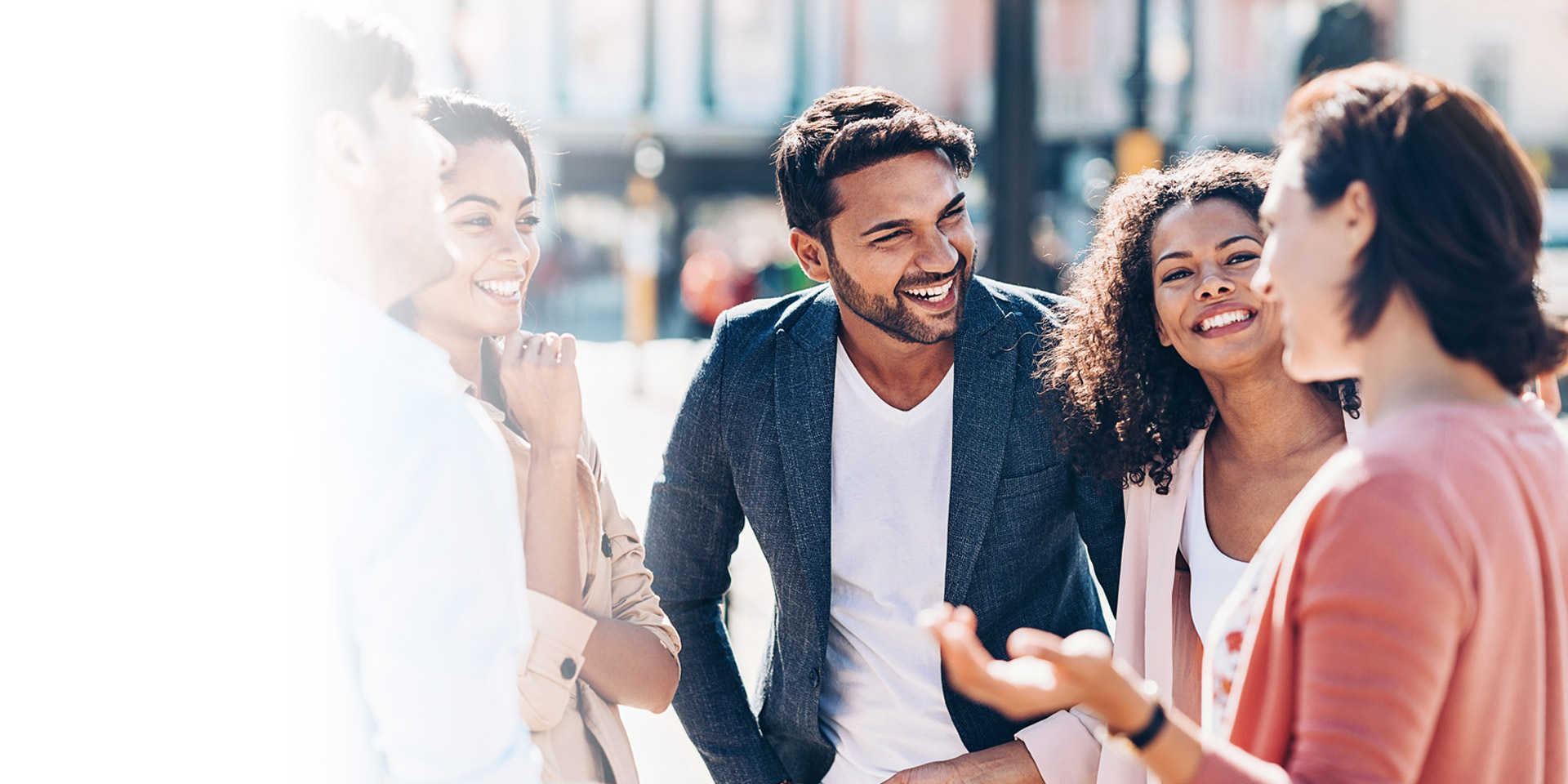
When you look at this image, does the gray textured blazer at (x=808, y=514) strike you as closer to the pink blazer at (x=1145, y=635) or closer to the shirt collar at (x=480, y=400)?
the pink blazer at (x=1145, y=635)

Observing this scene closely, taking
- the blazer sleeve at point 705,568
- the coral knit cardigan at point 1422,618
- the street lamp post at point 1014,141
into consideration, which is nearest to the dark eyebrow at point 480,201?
the blazer sleeve at point 705,568

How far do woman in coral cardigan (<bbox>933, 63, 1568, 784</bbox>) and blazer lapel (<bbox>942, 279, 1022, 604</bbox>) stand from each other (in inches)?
42.7

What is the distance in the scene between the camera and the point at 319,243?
1.40 meters

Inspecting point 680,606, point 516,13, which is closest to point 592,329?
point 516,13

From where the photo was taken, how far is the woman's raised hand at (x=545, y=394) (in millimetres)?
2164

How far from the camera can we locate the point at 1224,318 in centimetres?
246

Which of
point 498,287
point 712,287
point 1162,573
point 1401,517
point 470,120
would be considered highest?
point 470,120

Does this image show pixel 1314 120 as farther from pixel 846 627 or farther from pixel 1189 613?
pixel 846 627

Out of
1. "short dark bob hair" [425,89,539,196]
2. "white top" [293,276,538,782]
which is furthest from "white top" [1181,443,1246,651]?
"white top" [293,276,538,782]

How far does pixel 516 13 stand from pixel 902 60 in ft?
31.3

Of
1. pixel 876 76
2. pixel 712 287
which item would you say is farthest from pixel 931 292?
pixel 876 76

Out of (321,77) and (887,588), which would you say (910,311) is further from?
(321,77)

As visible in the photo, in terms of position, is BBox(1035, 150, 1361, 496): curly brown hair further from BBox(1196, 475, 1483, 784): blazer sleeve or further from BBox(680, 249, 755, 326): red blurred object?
BBox(680, 249, 755, 326): red blurred object

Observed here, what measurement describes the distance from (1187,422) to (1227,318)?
9.7 inches
